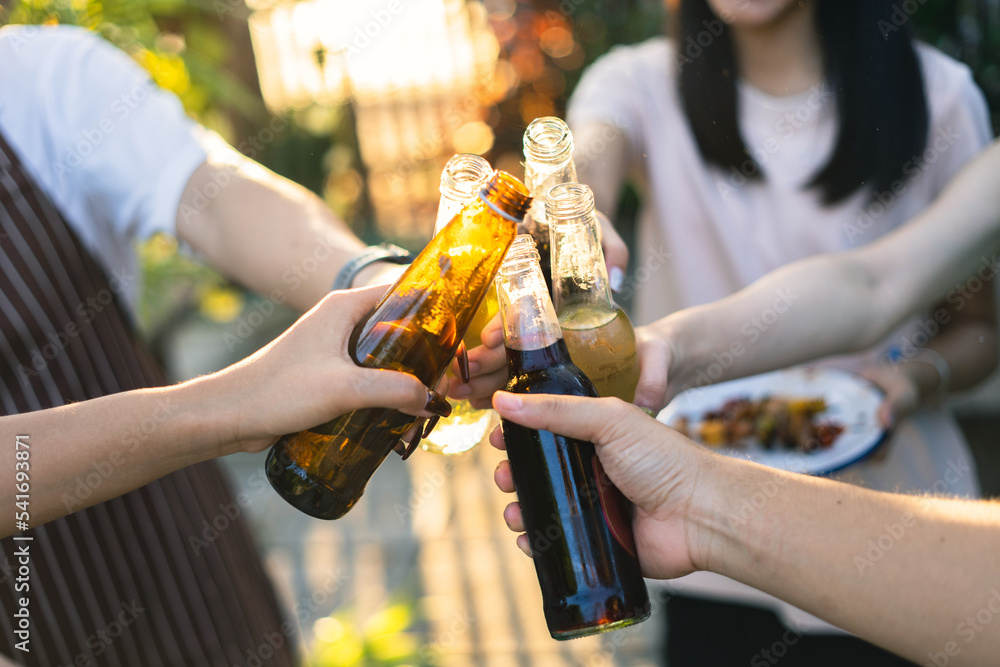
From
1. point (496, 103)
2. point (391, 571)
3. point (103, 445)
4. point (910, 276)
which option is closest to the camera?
point (103, 445)

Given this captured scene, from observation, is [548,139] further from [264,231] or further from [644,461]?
[264,231]

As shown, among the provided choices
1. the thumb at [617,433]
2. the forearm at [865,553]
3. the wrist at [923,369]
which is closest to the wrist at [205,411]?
the thumb at [617,433]

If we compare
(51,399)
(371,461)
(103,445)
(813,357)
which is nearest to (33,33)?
(51,399)

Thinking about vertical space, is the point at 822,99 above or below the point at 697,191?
above

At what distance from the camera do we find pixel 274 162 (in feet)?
15.1

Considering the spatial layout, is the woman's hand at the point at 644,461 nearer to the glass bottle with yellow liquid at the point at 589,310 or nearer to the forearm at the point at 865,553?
the forearm at the point at 865,553

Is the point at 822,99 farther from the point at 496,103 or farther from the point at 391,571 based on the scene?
the point at 496,103

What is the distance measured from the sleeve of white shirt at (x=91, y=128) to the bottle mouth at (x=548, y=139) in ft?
1.97

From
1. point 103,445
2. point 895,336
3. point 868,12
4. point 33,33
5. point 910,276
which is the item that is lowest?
point 895,336

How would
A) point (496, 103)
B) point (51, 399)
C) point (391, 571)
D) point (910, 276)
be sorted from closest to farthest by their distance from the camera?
point (51, 399), point (910, 276), point (391, 571), point (496, 103)

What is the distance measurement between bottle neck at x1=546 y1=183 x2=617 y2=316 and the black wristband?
0.81 feet

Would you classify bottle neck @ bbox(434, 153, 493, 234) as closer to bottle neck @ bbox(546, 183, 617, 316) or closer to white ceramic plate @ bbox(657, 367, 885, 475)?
bottle neck @ bbox(546, 183, 617, 316)

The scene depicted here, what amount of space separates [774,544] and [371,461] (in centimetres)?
46

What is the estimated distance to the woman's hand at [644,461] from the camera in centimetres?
77
